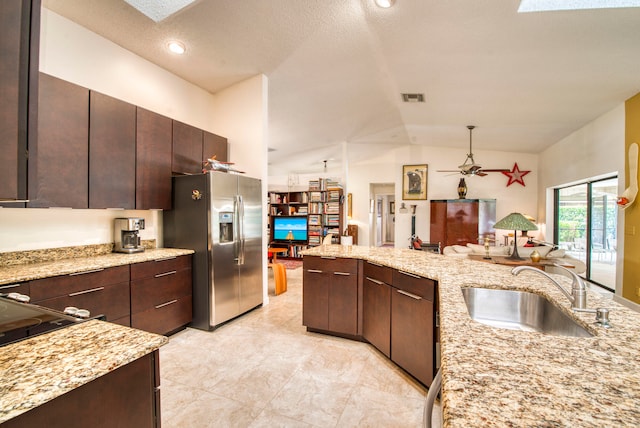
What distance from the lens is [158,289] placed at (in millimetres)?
2652

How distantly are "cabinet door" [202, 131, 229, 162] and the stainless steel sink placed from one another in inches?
122

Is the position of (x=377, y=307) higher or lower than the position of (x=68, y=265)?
lower

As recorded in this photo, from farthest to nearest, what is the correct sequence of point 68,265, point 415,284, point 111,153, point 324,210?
point 324,210
point 111,153
point 68,265
point 415,284

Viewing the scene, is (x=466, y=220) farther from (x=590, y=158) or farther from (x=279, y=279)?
(x=279, y=279)

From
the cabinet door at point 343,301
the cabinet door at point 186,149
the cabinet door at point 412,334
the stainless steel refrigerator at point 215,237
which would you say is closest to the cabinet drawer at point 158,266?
the stainless steel refrigerator at point 215,237

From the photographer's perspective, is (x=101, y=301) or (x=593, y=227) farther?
(x=593, y=227)

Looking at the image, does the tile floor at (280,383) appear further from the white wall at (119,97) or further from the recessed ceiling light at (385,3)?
the recessed ceiling light at (385,3)

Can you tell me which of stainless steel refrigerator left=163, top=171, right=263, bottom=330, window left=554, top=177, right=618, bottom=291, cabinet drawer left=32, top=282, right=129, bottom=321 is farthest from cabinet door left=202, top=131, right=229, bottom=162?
window left=554, top=177, right=618, bottom=291

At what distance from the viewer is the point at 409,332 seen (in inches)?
80.4

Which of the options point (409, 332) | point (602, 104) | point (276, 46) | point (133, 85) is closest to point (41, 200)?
point (133, 85)

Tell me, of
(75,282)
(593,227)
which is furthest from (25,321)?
(593,227)

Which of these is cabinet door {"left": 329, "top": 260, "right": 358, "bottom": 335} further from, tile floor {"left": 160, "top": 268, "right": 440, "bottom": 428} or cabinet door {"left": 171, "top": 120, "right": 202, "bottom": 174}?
cabinet door {"left": 171, "top": 120, "right": 202, "bottom": 174}

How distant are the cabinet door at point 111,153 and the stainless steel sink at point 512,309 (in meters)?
2.85

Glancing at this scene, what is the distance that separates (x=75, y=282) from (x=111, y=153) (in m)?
1.11
